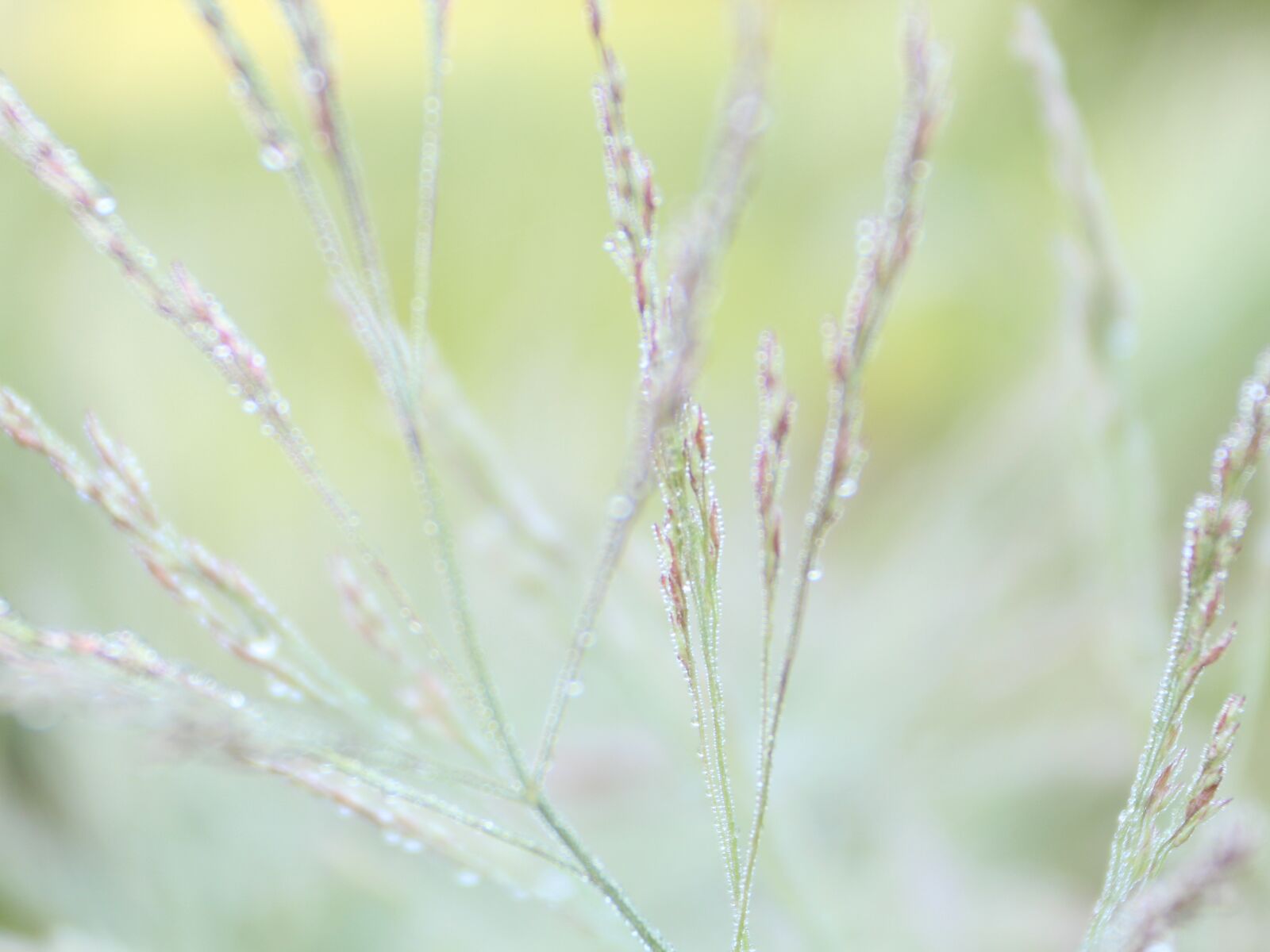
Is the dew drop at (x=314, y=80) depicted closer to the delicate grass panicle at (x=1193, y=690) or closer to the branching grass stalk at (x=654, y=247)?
the branching grass stalk at (x=654, y=247)

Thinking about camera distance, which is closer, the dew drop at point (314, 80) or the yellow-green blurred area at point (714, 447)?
the dew drop at point (314, 80)

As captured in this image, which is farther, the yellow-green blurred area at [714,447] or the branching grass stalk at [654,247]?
the yellow-green blurred area at [714,447]

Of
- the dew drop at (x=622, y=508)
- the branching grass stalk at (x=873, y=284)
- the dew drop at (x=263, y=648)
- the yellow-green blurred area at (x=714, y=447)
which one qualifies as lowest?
the dew drop at (x=263, y=648)

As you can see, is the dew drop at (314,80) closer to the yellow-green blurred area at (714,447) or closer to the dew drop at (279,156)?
the dew drop at (279,156)

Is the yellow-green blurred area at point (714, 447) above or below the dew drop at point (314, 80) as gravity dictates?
above

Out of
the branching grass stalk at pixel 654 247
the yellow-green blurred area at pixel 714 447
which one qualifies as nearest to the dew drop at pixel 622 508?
the branching grass stalk at pixel 654 247

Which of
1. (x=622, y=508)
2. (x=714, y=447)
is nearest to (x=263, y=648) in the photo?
(x=622, y=508)

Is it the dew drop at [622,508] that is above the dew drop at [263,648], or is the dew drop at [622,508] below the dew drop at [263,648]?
above

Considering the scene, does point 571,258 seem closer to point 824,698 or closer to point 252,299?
point 252,299
